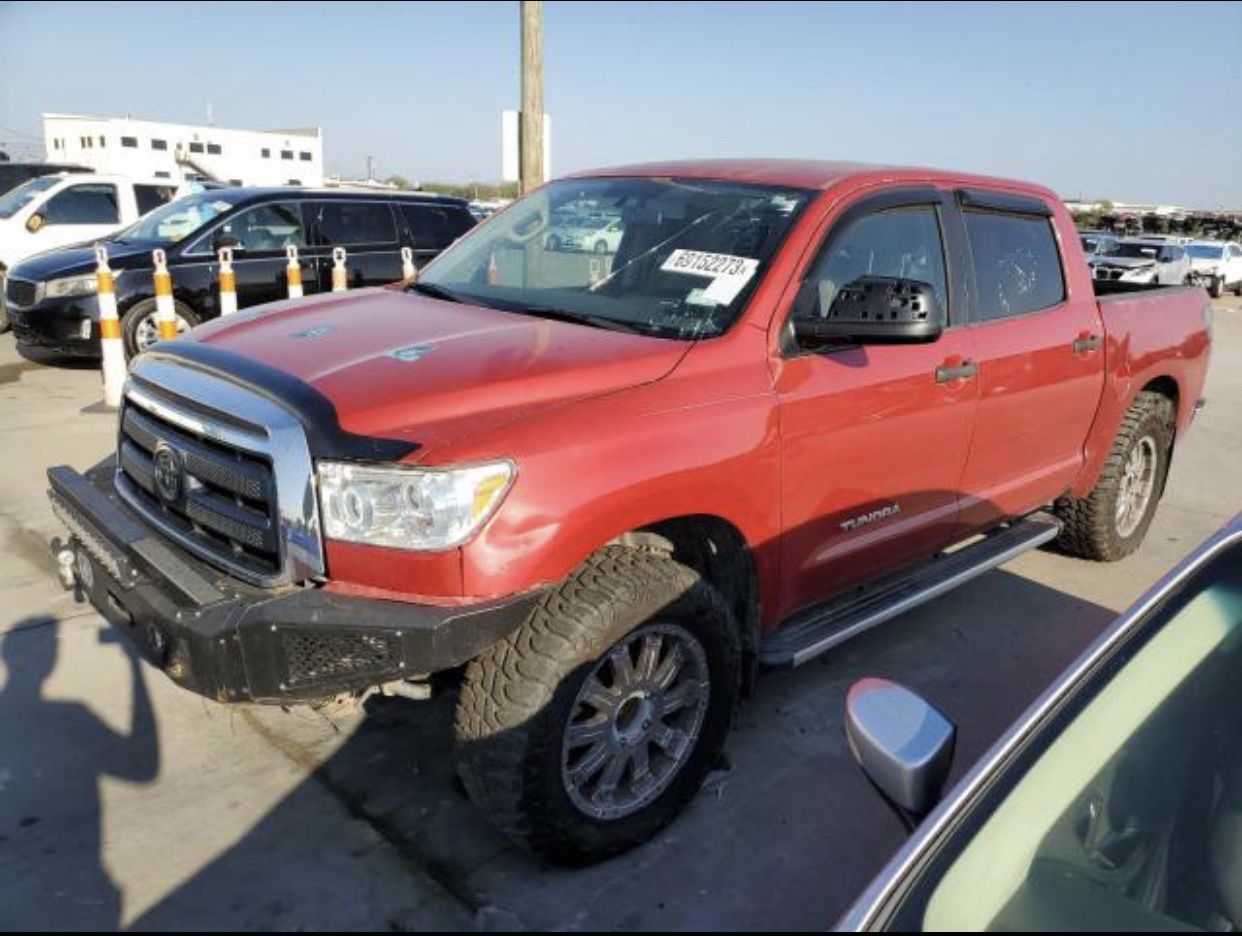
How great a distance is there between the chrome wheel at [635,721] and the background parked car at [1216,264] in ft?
99.0

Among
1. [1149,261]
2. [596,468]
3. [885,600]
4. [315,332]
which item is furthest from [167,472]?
[1149,261]

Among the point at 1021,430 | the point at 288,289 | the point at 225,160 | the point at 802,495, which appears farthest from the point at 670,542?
the point at 225,160

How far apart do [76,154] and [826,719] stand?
207 feet

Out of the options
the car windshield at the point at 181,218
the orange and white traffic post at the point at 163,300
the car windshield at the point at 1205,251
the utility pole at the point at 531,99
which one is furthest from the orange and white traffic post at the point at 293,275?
the car windshield at the point at 1205,251

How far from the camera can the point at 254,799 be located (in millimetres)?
2998

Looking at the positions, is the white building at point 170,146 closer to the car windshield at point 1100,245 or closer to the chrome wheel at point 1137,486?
the car windshield at point 1100,245

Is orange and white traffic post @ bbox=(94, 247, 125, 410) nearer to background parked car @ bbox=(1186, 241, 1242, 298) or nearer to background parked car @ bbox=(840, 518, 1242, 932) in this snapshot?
background parked car @ bbox=(840, 518, 1242, 932)

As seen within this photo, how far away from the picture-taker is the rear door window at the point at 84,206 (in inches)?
508

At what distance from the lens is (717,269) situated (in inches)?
127

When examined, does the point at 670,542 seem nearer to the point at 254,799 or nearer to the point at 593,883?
the point at 593,883

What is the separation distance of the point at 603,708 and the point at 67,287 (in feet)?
27.8

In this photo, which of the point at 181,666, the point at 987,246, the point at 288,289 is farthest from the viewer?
the point at 288,289

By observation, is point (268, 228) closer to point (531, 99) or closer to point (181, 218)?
point (181, 218)

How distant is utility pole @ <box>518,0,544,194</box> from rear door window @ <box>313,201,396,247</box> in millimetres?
1619
